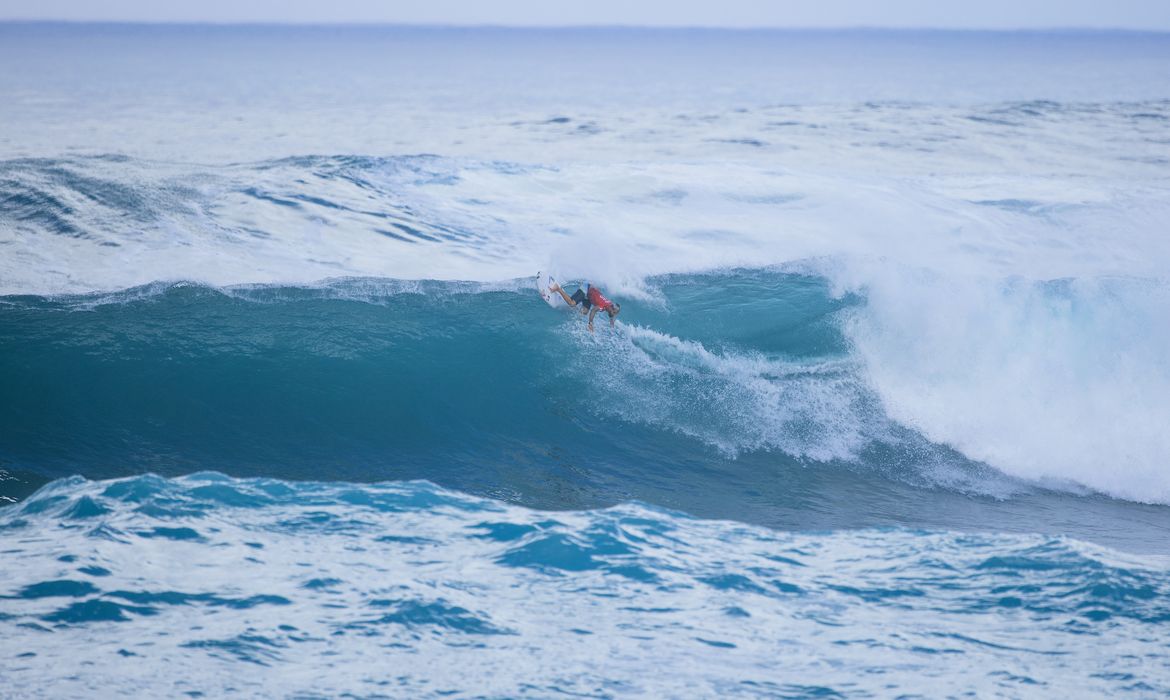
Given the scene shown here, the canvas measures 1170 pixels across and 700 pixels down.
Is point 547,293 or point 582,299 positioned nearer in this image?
point 582,299

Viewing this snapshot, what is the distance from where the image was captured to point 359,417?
9.76 m

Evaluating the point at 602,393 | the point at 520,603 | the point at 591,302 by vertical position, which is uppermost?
Answer: the point at 591,302

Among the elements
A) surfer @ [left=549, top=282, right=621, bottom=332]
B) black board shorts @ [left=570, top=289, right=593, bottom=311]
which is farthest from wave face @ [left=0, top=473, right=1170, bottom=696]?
black board shorts @ [left=570, top=289, right=593, bottom=311]

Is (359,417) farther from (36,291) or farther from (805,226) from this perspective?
(805,226)

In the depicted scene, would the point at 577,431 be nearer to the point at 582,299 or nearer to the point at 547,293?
the point at 582,299

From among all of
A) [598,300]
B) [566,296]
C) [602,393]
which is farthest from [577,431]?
[566,296]

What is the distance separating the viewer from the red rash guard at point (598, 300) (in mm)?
10828

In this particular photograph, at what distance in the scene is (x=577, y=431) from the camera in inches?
381

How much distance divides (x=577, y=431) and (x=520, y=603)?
12.5 feet

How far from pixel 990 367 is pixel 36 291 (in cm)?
1093

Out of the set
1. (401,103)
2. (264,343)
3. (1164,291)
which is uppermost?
(401,103)

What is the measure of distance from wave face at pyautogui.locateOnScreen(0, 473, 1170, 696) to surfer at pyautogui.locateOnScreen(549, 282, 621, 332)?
3.84 meters

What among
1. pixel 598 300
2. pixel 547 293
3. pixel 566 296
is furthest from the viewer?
pixel 547 293

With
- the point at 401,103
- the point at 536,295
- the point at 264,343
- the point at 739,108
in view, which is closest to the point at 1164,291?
the point at 536,295
